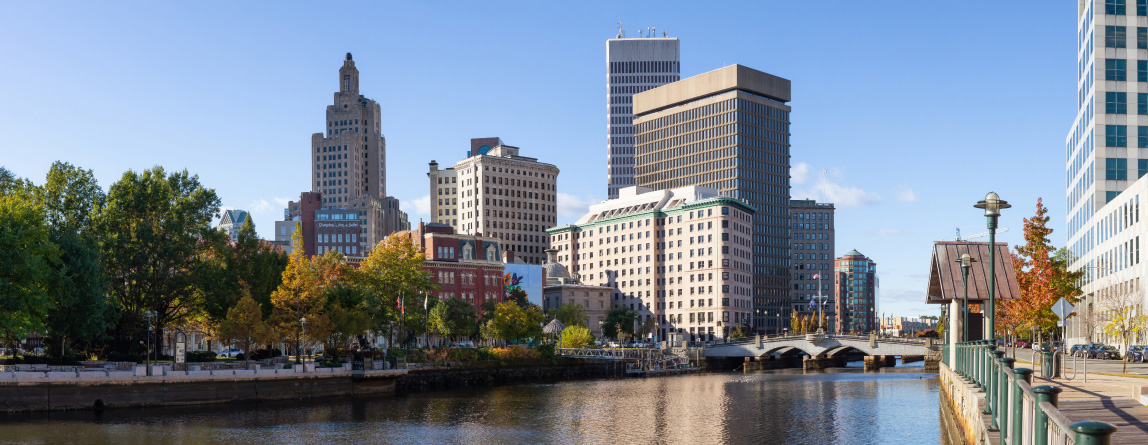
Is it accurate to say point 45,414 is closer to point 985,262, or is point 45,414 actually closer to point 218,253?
point 218,253

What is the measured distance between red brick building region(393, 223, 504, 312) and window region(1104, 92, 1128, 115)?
10143 centimetres

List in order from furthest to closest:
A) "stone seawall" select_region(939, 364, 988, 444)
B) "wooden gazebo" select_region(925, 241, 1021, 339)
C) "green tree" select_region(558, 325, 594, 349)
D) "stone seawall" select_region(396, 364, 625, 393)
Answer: "green tree" select_region(558, 325, 594, 349), "stone seawall" select_region(396, 364, 625, 393), "wooden gazebo" select_region(925, 241, 1021, 339), "stone seawall" select_region(939, 364, 988, 444)

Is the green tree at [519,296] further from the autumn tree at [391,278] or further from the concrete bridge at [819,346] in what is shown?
the autumn tree at [391,278]

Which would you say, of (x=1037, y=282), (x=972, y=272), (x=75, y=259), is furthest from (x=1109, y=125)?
(x=75, y=259)

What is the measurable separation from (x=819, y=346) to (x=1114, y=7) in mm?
63144

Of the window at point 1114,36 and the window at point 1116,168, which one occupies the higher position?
the window at point 1114,36

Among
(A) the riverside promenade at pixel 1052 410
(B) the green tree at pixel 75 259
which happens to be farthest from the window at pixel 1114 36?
(B) the green tree at pixel 75 259

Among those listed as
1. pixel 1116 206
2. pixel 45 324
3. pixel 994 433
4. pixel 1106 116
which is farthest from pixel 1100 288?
pixel 45 324

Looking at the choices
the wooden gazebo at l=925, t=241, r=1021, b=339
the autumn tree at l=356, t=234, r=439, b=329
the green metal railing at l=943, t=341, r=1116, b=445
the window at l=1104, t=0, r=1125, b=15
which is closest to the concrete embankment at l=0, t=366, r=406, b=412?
the autumn tree at l=356, t=234, r=439, b=329

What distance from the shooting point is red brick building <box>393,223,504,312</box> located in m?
170

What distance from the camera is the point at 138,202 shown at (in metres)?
84.0

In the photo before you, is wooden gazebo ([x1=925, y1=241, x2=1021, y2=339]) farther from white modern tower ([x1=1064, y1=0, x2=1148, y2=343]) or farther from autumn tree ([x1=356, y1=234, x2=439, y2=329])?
autumn tree ([x1=356, y1=234, x2=439, y2=329])

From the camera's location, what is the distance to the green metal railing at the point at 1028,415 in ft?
25.3

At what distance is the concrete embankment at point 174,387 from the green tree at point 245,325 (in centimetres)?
683
